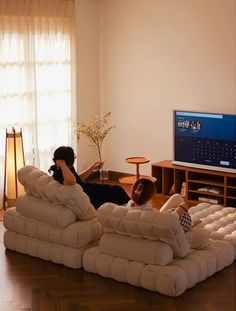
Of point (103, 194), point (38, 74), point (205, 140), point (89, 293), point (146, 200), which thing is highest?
point (38, 74)

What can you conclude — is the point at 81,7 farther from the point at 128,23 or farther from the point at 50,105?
the point at 50,105

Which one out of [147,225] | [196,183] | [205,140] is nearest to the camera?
[147,225]

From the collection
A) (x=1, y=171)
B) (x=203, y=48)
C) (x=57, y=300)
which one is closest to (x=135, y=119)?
(x=203, y=48)

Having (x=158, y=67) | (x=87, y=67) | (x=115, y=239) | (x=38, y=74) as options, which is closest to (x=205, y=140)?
(x=158, y=67)

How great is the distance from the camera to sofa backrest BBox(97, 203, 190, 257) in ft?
16.7

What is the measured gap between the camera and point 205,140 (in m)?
7.61

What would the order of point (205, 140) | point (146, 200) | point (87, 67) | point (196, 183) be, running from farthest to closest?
point (87, 67)
point (196, 183)
point (205, 140)
point (146, 200)

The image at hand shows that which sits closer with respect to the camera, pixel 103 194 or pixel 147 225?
pixel 147 225

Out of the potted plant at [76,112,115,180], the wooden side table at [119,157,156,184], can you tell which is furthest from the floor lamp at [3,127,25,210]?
the wooden side table at [119,157,156,184]

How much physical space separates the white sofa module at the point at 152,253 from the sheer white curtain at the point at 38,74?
8.55 feet

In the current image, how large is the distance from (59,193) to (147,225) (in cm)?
92

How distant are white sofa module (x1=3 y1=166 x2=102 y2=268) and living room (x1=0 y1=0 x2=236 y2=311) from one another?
2614mm

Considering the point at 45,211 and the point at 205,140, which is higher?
the point at 205,140

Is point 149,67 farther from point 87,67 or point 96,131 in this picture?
point 96,131
